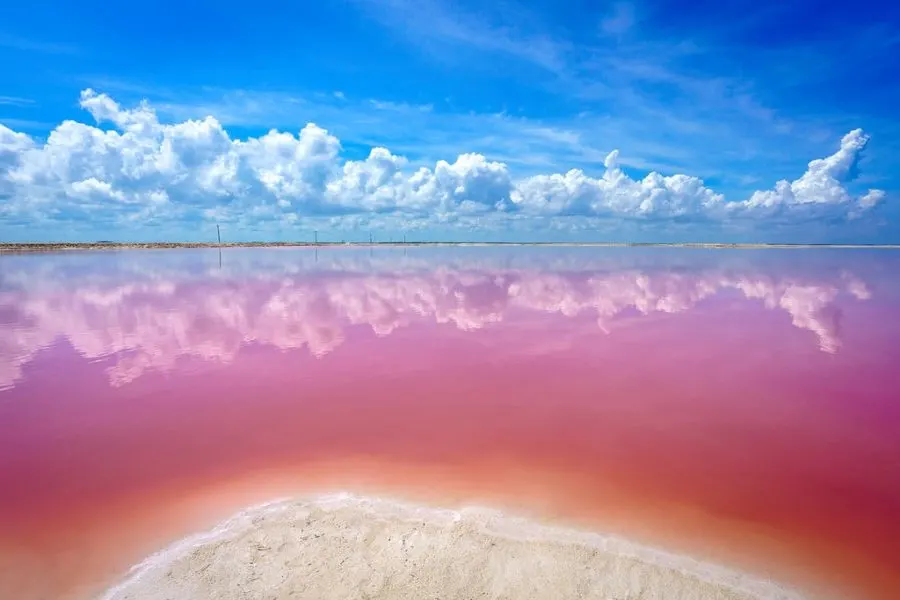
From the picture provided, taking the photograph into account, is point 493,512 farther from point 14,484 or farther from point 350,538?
point 14,484

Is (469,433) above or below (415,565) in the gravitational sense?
below

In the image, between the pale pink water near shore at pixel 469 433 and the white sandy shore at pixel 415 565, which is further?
the pale pink water near shore at pixel 469 433

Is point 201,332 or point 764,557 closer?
point 764,557

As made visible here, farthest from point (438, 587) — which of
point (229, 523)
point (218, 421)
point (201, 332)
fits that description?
point (201, 332)

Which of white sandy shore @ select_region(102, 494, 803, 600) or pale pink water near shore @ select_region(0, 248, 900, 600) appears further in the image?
pale pink water near shore @ select_region(0, 248, 900, 600)
